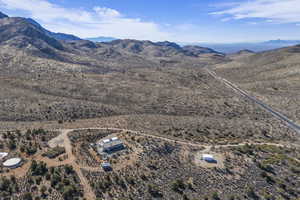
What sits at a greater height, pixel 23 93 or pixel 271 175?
pixel 23 93

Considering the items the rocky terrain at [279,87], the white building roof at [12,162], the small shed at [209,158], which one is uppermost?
the rocky terrain at [279,87]

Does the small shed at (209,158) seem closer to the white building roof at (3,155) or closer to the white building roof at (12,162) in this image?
the white building roof at (12,162)

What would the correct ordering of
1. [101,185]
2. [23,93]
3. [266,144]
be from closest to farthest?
[101,185] < [266,144] < [23,93]

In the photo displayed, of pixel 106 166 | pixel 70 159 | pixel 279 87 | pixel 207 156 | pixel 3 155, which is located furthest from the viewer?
pixel 279 87

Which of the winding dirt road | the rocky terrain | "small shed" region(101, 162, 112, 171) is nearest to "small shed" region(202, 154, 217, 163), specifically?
the winding dirt road

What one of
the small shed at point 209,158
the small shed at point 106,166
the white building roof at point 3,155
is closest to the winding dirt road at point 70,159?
the small shed at point 106,166

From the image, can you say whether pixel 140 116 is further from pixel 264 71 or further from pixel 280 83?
pixel 264 71

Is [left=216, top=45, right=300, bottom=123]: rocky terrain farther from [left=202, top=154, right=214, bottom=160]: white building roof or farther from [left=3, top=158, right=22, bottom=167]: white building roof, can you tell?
[left=3, top=158, right=22, bottom=167]: white building roof

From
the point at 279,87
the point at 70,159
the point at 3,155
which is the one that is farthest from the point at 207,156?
the point at 279,87

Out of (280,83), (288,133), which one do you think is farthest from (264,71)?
(288,133)

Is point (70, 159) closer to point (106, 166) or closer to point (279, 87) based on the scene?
point (106, 166)

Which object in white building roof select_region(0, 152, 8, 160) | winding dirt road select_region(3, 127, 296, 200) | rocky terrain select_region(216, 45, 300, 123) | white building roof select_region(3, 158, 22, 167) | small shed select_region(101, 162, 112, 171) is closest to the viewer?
winding dirt road select_region(3, 127, 296, 200)
